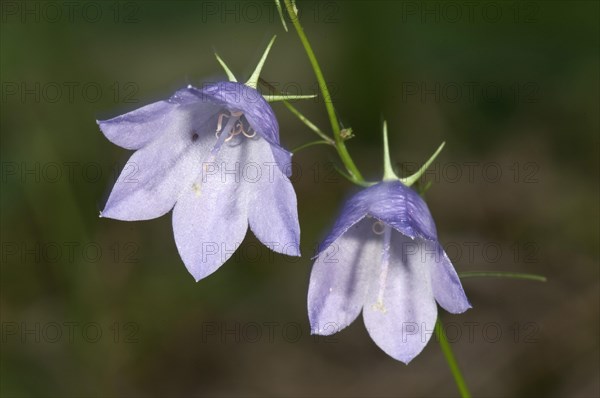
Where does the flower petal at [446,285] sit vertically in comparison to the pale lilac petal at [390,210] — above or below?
below

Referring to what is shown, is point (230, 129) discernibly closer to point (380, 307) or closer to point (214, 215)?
point (214, 215)

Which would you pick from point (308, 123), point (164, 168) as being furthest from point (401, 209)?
point (164, 168)

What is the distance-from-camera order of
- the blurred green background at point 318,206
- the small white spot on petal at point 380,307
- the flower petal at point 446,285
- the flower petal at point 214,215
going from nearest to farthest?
1. the flower petal at point 446,285
2. the flower petal at point 214,215
3. the small white spot on petal at point 380,307
4. the blurred green background at point 318,206

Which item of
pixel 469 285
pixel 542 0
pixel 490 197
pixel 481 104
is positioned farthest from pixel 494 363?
pixel 542 0

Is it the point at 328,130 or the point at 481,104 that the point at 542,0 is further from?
the point at 328,130

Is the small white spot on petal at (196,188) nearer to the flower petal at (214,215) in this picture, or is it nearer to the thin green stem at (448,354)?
the flower petal at (214,215)

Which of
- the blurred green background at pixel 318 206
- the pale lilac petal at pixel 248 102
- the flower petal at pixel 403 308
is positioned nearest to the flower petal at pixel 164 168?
the pale lilac petal at pixel 248 102
